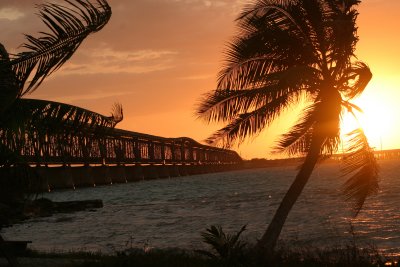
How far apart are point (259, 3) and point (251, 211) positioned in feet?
138

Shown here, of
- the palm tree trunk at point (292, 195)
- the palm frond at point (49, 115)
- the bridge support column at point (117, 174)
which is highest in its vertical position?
the bridge support column at point (117, 174)

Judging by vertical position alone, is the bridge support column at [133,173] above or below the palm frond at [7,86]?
above

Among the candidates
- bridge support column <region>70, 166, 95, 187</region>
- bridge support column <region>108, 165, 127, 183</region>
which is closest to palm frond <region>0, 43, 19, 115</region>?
bridge support column <region>70, 166, 95, 187</region>

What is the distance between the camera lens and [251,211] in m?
57.1

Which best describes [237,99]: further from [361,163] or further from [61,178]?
[61,178]

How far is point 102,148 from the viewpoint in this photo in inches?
512

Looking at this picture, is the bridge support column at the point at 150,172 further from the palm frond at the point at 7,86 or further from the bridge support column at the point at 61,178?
the palm frond at the point at 7,86

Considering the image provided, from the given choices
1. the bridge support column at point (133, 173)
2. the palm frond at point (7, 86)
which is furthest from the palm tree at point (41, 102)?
the bridge support column at point (133, 173)

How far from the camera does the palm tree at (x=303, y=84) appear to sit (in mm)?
16266

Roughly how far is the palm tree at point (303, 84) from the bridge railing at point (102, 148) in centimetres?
413

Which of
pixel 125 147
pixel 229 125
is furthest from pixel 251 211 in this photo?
pixel 125 147

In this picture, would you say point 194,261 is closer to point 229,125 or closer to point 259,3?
point 229,125

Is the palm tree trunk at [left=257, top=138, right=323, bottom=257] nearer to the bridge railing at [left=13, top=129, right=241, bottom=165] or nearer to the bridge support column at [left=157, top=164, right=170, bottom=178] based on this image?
the bridge railing at [left=13, top=129, right=241, bottom=165]

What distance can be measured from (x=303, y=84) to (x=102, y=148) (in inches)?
246
